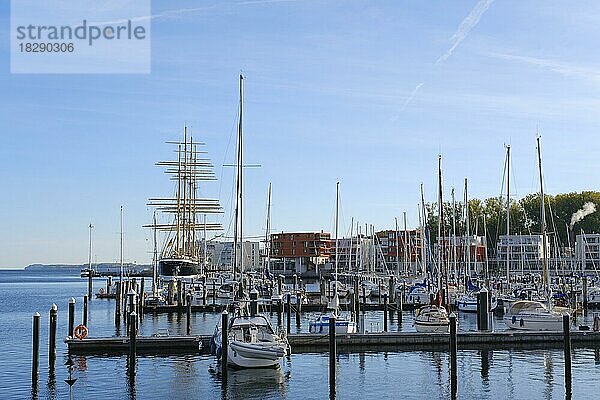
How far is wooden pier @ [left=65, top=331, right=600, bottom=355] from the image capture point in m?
47.4

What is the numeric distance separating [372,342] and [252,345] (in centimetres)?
1115

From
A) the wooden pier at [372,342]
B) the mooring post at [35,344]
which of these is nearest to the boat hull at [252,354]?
the wooden pier at [372,342]

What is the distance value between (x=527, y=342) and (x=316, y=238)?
14870 cm

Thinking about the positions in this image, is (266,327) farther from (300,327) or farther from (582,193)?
(582,193)

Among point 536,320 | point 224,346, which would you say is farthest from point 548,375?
point 224,346

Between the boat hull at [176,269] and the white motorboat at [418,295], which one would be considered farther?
the boat hull at [176,269]

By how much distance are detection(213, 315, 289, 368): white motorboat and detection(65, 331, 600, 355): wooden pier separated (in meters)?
5.43

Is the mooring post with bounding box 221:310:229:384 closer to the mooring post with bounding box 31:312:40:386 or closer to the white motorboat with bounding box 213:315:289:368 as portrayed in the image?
the white motorboat with bounding box 213:315:289:368

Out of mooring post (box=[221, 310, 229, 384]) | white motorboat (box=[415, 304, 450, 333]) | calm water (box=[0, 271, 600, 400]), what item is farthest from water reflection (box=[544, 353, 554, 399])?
mooring post (box=[221, 310, 229, 384])

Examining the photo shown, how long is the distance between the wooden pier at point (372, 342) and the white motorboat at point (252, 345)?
5.43 metres

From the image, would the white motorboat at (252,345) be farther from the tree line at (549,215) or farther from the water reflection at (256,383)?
the tree line at (549,215)

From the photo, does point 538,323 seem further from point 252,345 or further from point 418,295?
point 418,295

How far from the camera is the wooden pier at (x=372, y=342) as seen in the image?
47.4 m

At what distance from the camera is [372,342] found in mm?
49500
